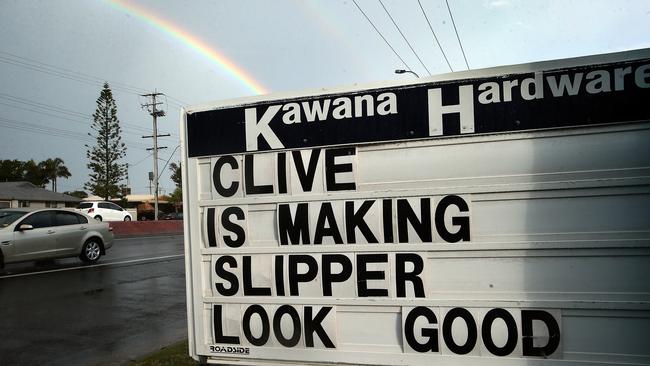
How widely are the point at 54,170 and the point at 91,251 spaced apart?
95.2 metres

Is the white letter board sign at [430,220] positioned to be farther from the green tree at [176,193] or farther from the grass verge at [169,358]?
the green tree at [176,193]

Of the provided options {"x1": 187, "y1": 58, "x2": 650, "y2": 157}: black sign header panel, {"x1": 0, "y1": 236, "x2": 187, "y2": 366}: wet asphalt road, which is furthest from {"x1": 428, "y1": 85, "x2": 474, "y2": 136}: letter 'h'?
{"x1": 0, "y1": 236, "x2": 187, "y2": 366}: wet asphalt road

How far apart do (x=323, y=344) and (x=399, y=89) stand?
1.38 metres

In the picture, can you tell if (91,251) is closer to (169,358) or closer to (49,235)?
(49,235)

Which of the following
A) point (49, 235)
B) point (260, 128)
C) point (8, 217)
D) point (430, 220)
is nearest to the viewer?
point (430, 220)

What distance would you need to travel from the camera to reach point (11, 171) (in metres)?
90.1

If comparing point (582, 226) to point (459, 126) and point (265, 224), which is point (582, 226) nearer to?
point (459, 126)

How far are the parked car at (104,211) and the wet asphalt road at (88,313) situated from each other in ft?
71.2

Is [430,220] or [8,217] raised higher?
[430,220]

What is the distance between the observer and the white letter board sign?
7.88ft

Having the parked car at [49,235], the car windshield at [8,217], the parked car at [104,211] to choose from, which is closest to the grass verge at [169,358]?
the parked car at [49,235]

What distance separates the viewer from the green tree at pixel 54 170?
97.4m

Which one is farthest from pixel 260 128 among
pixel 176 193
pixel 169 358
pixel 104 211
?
Answer: pixel 176 193

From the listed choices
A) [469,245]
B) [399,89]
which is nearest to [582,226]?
[469,245]
